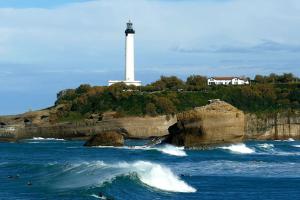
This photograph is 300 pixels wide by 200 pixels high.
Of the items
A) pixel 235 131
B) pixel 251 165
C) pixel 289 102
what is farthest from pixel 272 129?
pixel 251 165

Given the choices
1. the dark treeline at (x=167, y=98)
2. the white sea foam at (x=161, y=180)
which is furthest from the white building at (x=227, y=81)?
the white sea foam at (x=161, y=180)

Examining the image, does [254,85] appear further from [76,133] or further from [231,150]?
[231,150]

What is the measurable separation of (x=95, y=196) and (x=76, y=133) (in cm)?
7249

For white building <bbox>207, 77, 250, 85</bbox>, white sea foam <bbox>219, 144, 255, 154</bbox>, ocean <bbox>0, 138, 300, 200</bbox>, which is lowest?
ocean <bbox>0, 138, 300, 200</bbox>

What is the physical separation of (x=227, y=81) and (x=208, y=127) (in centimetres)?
6777

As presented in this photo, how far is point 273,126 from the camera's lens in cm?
10731

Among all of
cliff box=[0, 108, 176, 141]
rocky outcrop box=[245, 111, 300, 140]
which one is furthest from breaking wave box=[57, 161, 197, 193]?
rocky outcrop box=[245, 111, 300, 140]

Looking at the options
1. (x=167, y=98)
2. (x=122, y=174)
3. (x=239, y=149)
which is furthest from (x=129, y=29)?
(x=122, y=174)

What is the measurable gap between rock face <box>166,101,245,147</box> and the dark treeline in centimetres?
3210

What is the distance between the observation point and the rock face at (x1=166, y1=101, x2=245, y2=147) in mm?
71562

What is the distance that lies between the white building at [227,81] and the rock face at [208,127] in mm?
61069

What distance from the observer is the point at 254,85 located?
407 ft

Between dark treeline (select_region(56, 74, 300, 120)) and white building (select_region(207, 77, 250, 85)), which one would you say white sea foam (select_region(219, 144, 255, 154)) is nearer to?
dark treeline (select_region(56, 74, 300, 120))

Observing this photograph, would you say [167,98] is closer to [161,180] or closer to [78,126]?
[78,126]
